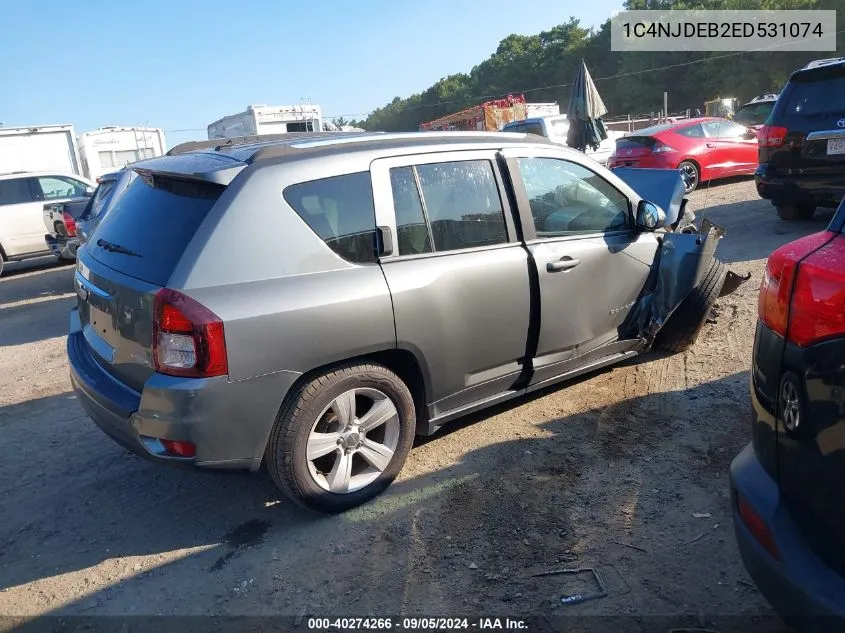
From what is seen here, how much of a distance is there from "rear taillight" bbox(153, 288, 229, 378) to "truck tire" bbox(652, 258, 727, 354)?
10.9ft

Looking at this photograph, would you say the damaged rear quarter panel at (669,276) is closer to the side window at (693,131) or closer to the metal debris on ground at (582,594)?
the metal debris on ground at (582,594)

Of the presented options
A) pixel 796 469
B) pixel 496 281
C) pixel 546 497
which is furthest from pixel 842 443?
pixel 496 281

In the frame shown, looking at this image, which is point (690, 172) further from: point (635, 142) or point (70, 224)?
point (70, 224)

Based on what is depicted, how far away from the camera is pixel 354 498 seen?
3.30 meters

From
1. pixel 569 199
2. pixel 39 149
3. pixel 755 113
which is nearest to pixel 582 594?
pixel 569 199

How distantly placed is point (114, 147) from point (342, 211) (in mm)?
19891

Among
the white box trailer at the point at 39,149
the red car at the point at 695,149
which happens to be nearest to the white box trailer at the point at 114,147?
the white box trailer at the point at 39,149

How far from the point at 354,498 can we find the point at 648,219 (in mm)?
2640

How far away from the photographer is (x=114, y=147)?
66.1 ft

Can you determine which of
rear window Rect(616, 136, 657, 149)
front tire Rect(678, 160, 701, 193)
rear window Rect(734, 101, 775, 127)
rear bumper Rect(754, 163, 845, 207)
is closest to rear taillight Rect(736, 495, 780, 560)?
rear bumper Rect(754, 163, 845, 207)

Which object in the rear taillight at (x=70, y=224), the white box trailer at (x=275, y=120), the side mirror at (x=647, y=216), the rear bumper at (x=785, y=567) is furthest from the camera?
the white box trailer at (x=275, y=120)

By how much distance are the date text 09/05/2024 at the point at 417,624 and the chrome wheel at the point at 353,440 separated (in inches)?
28.9

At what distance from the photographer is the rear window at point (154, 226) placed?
294 cm

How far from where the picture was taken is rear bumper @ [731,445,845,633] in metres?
1.69
